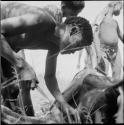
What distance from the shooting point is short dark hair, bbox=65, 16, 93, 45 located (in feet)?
8.87

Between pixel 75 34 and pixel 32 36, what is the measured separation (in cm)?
27

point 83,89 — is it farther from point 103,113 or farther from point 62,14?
point 62,14

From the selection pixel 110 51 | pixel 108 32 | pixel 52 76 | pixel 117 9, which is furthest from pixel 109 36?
pixel 52 76

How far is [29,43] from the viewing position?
112 inches

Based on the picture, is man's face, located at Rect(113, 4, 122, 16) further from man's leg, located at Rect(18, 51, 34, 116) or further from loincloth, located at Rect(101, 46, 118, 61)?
man's leg, located at Rect(18, 51, 34, 116)

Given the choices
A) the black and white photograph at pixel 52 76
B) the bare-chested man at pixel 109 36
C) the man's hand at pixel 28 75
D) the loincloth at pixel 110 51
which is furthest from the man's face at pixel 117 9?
the man's hand at pixel 28 75

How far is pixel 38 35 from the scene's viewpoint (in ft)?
9.00

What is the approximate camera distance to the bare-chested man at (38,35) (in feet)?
7.98

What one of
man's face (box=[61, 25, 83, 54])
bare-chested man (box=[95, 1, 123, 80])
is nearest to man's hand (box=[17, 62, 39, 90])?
man's face (box=[61, 25, 83, 54])

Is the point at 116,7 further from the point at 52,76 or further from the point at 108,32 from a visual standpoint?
the point at 52,76

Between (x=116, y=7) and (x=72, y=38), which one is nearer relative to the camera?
(x=72, y=38)

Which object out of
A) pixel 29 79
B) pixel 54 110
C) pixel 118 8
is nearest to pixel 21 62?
pixel 29 79

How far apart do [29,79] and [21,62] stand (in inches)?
4.4

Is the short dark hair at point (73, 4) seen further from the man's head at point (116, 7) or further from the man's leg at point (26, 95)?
the man's head at point (116, 7)
